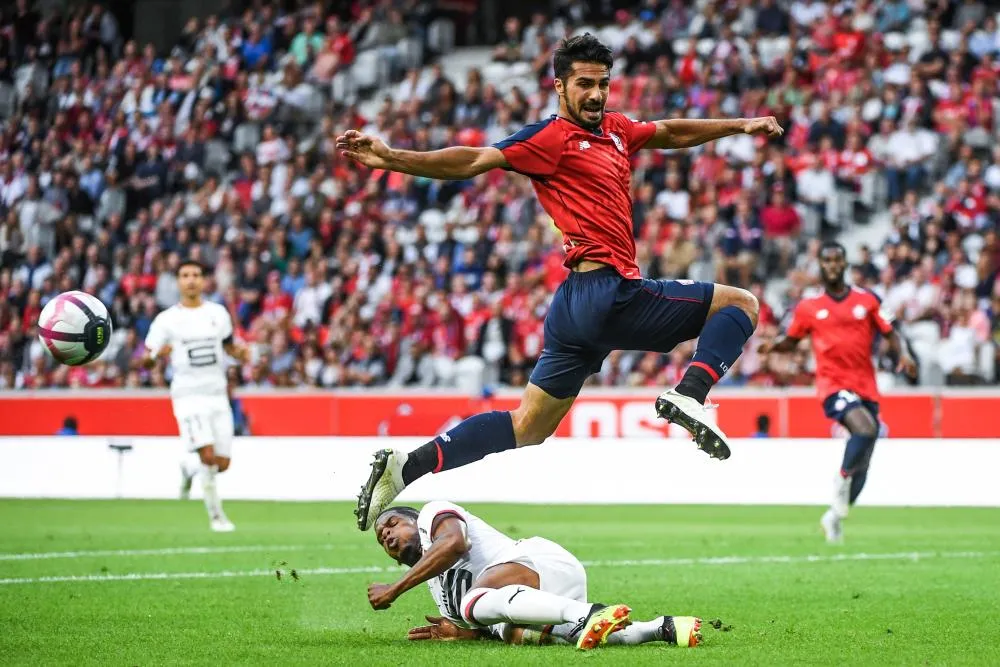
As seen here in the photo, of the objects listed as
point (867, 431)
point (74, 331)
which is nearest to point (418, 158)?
point (74, 331)

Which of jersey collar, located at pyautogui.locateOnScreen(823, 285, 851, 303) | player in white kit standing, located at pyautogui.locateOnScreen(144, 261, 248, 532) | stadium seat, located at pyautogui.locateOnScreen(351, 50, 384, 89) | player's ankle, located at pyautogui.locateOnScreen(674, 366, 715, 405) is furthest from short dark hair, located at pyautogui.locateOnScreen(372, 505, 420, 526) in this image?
stadium seat, located at pyautogui.locateOnScreen(351, 50, 384, 89)

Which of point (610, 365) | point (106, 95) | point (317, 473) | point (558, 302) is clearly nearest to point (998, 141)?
point (610, 365)

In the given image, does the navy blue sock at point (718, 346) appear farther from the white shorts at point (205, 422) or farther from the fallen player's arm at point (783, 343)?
the white shorts at point (205, 422)

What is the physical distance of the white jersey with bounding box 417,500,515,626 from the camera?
24.7 ft

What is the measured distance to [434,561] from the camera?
729cm

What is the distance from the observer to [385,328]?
23.2m

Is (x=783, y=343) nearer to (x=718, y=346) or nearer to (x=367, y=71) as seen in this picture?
(x=718, y=346)

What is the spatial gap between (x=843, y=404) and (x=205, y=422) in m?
5.91

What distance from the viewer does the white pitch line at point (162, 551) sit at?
499 inches

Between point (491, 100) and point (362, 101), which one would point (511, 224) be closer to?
point (491, 100)

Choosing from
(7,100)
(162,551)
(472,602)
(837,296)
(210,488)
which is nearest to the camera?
(472,602)

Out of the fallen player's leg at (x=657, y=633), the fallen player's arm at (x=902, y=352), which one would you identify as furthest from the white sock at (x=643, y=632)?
the fallen player's arm at (x=902, y=352)

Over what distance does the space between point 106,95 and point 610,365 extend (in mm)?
14419

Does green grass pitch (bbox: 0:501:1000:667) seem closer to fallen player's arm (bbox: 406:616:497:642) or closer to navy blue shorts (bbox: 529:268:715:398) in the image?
fallen player's arm (bbox: 406:616:497:642)
